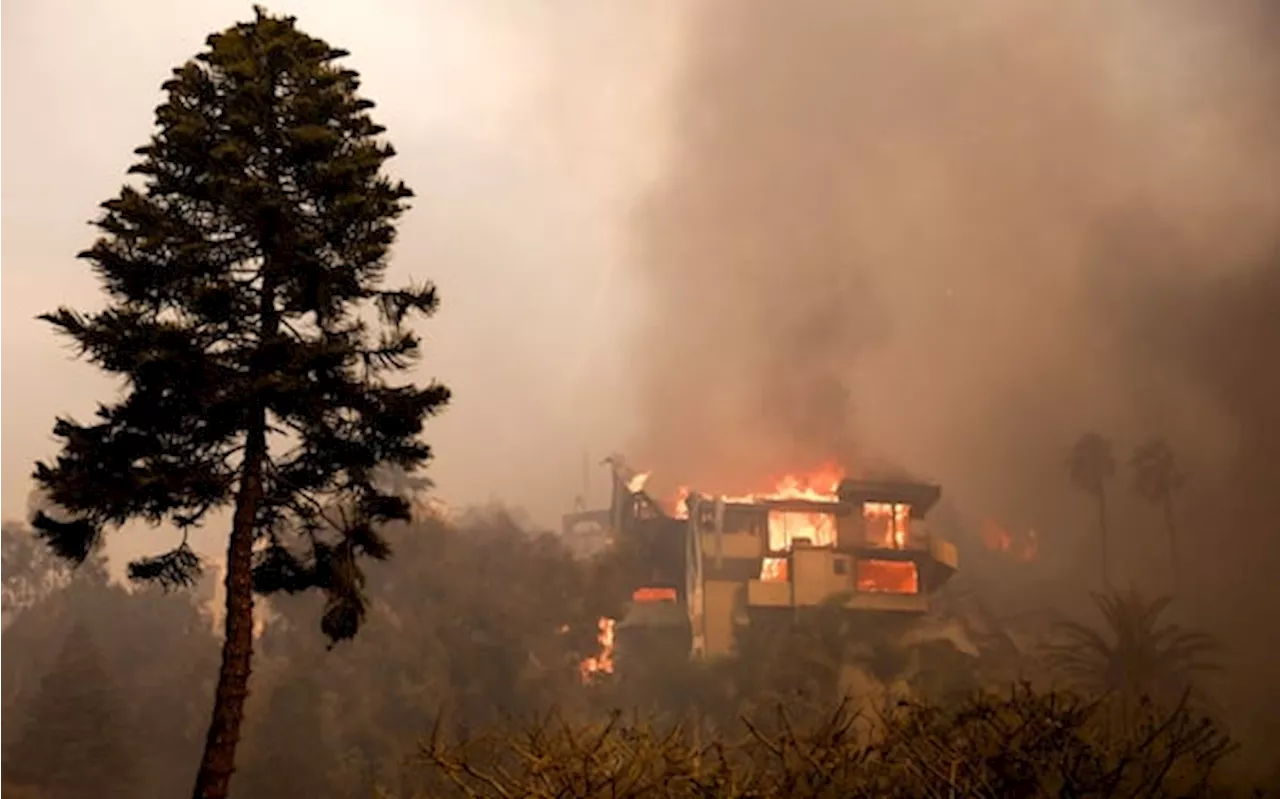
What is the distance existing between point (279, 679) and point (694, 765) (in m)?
63.2

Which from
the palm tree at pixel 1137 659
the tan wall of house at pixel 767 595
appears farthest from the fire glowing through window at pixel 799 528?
the palm tree at pixel 1137 659

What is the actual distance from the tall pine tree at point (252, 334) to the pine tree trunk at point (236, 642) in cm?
4

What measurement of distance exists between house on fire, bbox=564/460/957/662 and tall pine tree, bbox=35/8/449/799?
6449 cm

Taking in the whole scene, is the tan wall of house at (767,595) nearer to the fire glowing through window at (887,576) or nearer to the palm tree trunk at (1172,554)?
the fire glowing through window at (887,576)

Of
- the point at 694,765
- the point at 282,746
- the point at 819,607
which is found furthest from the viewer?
the point at 819,607

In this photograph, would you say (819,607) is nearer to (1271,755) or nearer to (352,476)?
(1271,755)

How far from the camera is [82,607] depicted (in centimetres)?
9875

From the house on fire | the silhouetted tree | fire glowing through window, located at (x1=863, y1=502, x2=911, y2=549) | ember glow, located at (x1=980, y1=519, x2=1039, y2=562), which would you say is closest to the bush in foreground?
the silhouetted tree

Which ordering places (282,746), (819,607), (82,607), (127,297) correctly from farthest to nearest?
(82,607), (819,607), (282,746), (127,297)

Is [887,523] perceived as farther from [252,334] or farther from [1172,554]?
[252,334]

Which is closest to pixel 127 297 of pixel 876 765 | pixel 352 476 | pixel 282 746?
pixel 352 476

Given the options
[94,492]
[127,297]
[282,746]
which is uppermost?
[127,297]

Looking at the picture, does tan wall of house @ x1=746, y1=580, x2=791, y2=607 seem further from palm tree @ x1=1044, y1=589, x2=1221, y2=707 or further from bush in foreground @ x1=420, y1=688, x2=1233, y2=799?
bush in foreground @ x1=420, y1=688, x2=1233, y2=799

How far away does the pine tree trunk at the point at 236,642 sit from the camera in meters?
18.5
